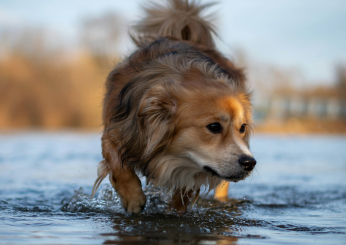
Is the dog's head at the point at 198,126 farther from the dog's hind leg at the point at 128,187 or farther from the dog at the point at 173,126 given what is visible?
the dog's hind leg at the point at 128,187

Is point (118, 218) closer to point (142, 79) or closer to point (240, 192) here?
point (142, 79)

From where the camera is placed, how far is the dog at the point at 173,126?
3115 mm

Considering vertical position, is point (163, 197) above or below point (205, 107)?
below

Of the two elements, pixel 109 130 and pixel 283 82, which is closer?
pixel 109 130

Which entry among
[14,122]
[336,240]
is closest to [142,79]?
[336,240]

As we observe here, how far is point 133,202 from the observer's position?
3.36 meters

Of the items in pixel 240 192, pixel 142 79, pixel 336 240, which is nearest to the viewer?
pixel 336 240

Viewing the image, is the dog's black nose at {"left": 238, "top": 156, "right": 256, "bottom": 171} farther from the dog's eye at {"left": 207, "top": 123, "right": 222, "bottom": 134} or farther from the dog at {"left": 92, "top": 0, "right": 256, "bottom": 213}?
the dog's eye at {"left": 207, "top": 123, "right": 222, "bottom": 134}

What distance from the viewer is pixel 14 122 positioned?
19938mm

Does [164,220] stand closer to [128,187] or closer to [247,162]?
[128,187]

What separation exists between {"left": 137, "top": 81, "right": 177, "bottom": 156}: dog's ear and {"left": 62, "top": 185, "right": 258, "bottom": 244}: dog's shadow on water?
63 centimetres

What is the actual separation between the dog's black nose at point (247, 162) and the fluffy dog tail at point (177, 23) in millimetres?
1981

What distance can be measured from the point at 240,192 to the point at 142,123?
7.95 ft

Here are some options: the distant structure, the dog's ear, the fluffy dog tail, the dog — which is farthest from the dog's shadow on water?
the distant structure
